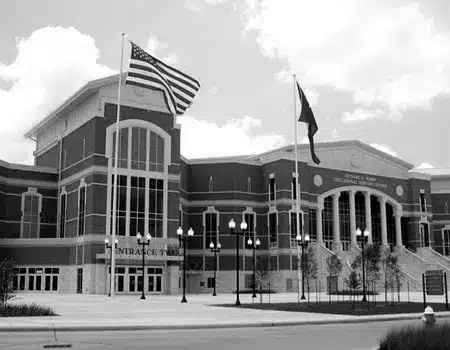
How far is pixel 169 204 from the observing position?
209ft

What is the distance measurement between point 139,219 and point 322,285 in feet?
74.1

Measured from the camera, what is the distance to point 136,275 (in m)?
60.0

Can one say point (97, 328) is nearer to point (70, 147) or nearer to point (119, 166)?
point (119, 166)

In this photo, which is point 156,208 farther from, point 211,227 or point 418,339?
point 418,339

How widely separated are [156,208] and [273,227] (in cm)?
1620

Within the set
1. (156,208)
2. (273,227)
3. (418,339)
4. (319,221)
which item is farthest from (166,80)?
(319,221)

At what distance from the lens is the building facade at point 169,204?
60469 millimetres

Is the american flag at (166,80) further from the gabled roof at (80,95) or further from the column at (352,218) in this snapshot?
the column at (352,218)

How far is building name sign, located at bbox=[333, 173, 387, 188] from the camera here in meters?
78.2

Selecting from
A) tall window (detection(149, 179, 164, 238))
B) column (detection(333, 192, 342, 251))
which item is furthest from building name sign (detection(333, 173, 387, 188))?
tall window (detection(149, 179, 164, 238))

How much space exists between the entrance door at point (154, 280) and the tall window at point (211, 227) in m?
11.6

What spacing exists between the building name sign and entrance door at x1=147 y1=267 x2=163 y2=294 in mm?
27575

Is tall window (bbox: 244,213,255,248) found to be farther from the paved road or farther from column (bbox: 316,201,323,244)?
the paved road

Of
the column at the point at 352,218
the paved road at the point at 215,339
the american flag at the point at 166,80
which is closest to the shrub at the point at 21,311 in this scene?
the paved road at the point at 215,339
